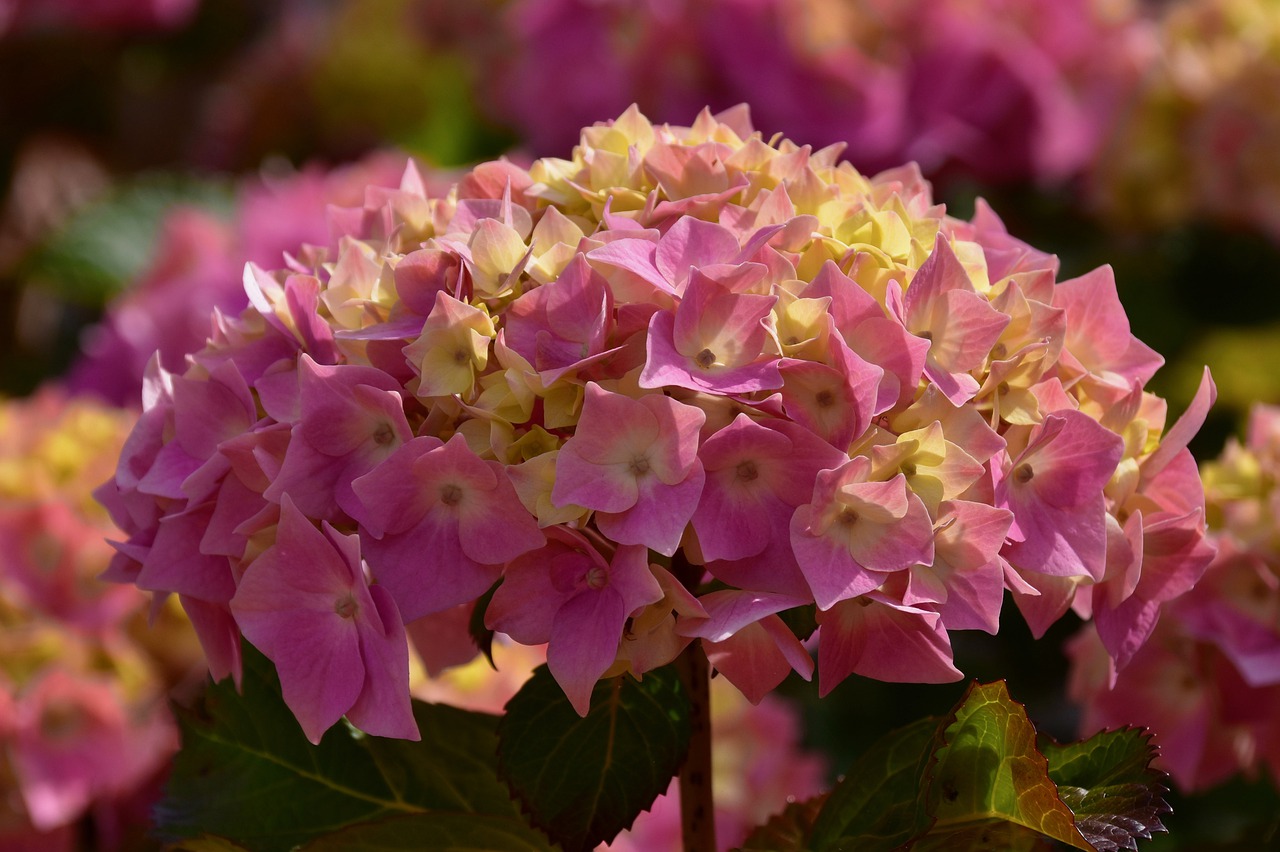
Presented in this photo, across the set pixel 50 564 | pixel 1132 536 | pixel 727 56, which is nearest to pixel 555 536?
pixel 1132 536

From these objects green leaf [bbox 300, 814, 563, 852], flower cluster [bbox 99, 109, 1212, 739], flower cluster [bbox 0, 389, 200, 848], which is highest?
flower cluster [bbox 99, 109, 1212, 739]

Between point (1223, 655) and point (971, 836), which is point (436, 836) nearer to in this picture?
point (971, 836)

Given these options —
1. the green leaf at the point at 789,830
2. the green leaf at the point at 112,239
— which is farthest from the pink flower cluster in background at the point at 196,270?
the green leaf at the point at 789,830

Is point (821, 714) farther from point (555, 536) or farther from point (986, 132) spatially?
point (555, 536)

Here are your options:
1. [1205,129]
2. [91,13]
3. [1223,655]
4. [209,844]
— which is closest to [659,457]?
[209,844]

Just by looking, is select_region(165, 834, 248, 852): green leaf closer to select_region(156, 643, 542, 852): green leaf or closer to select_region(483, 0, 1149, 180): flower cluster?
select_region(156, 643, 542, 852): green leaf

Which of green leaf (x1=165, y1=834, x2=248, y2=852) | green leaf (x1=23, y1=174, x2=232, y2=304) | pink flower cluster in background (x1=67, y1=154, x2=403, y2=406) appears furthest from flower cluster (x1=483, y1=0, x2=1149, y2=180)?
green leaf (x1=165, y1=834, x2=248, y2=852)
